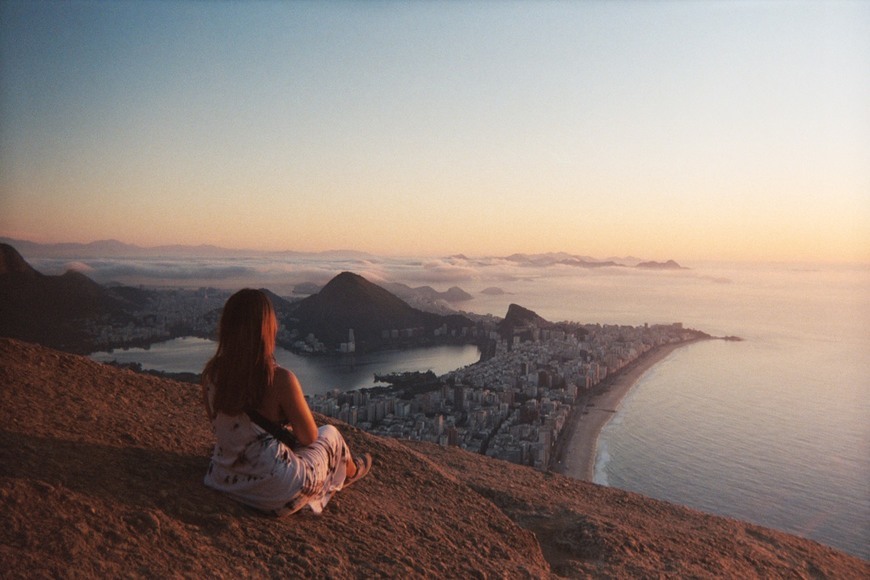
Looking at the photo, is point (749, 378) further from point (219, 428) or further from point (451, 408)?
point (219, 428)

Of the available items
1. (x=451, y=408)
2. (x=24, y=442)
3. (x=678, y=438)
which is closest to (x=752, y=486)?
(x=678, y=438)

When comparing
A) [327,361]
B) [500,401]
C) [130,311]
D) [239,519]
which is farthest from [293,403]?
[327,361]

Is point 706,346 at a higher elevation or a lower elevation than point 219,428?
lower

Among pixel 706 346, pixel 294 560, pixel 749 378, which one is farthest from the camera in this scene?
pixel 706 346

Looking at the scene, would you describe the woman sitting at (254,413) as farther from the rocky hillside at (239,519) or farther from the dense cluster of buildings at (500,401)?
the dense cluster of buildings at (500,401)

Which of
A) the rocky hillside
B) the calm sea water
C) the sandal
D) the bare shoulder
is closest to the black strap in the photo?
the bare shoulder

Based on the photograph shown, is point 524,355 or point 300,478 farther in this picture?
point 524,355

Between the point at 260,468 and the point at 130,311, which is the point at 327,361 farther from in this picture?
the point at 260,468

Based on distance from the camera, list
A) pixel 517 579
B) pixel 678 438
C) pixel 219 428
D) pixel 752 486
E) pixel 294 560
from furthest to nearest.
A: pixel 678 438 → pixel 752 486 → pixel 517 579 → pixel 219 428 → pixel 294 560
